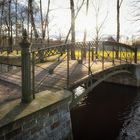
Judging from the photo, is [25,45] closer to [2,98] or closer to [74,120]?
[2,98]

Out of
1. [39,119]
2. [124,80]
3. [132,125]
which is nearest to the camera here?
[39,119]

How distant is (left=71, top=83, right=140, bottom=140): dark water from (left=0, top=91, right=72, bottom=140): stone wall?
2765 mm

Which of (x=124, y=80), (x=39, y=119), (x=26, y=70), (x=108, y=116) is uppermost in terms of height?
(x=26, y=70)

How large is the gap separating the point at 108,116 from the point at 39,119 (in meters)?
6.72

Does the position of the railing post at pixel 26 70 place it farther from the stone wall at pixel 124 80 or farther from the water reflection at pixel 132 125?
the stone wall at pixel 124 80

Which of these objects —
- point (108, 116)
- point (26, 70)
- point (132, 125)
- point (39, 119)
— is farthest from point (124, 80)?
point (39, 119)

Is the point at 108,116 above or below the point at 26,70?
below

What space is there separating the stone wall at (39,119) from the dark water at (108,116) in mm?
2765

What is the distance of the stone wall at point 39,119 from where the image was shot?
5129 millimetres

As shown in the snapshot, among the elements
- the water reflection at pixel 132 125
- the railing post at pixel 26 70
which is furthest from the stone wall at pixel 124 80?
the railing post at pixel 26 70

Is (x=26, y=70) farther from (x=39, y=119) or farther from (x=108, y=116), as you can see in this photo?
(x=108, y=116)

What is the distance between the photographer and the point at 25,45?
20.1 ft

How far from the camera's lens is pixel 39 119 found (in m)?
5.84

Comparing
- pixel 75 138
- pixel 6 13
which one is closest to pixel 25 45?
pixel 75 138
